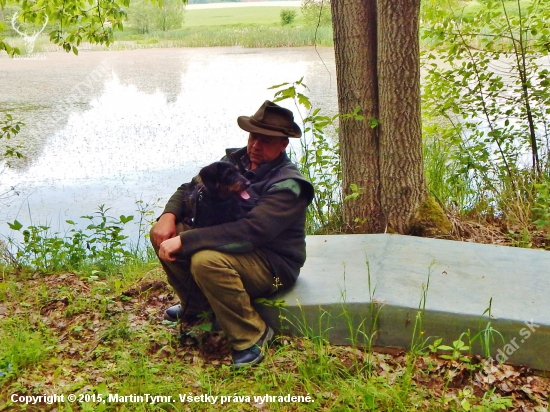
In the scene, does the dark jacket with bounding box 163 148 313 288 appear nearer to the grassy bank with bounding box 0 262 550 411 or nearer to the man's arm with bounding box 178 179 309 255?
the man's arm with bounding box 178 179 309 255

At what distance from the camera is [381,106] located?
153 inches

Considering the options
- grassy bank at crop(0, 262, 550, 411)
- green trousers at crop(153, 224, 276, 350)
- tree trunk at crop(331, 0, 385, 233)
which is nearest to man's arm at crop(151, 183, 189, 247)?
green trousers at crop(153, 224, 276, 350)

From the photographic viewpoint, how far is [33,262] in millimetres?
4199

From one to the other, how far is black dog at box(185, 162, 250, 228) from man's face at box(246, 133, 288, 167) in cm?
28

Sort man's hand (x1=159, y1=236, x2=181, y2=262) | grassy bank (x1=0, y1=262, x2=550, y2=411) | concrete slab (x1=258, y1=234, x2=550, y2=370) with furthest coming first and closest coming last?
1. man's hand (x1=159, y1=236, x2=181, y2=262)
2. concrete slab (x1=258, y1=234, x2=550, y2=370)
3. grassy bank (x1=0, y1=262, x2=550, y2=411)

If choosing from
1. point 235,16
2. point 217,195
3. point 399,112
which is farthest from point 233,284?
point 235,16

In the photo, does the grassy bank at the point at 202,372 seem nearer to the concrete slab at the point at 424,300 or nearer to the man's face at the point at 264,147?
the concrete slab at the point at 424,300

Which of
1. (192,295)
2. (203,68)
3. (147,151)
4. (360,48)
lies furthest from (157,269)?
(203,68)

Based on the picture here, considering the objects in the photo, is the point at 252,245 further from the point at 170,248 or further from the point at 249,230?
the point at 170,248

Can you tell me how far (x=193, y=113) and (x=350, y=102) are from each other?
758 centimetres

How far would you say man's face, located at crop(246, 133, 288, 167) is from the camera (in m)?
2.79

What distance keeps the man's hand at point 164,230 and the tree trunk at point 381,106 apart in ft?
5.72

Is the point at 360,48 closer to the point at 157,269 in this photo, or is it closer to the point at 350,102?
the point at 350,102

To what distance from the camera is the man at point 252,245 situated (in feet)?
8.52
